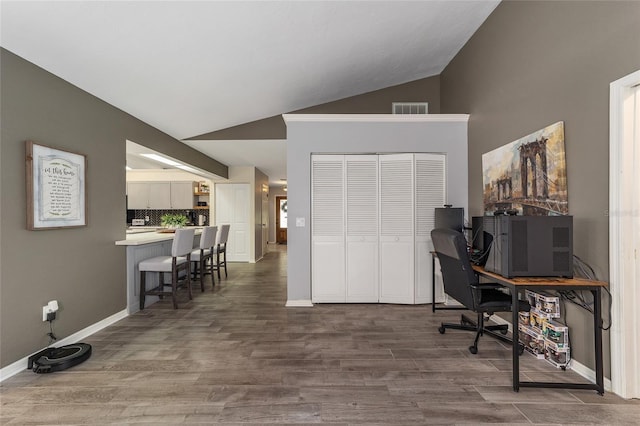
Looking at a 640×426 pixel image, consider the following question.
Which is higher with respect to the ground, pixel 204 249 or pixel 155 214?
pixel 155 214

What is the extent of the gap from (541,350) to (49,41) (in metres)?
4.80

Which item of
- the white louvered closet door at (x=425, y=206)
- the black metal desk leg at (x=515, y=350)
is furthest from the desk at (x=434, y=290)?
the black metal desk leg at (x=515, y=350)

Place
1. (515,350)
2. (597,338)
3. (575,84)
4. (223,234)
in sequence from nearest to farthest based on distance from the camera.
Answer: (597,338) < (515,350) < (575,84) < (223,234)

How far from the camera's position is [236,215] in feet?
25.4

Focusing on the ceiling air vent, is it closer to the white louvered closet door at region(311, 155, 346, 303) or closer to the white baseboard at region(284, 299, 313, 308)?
the white louvered closet door at region(311, 155, 346, 303)

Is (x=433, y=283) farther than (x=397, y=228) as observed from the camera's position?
No

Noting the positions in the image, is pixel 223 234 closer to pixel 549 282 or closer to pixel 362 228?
pixel 362 228

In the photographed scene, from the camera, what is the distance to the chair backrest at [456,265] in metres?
2.48

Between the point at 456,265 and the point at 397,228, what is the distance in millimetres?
1333

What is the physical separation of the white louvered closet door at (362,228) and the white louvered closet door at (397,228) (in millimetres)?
96

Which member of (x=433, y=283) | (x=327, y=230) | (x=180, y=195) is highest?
(x=180, y=195)

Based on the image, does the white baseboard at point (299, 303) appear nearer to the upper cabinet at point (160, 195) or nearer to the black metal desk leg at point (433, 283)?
the black metal desk leg at point (433, 283)

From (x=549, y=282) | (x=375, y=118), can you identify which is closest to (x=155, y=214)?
(x=375, y=118)

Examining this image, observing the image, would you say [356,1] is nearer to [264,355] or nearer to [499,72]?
[499,72]
